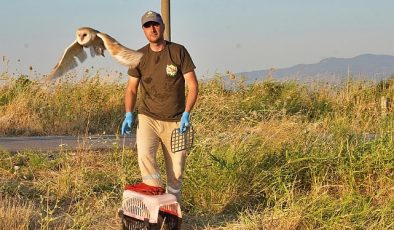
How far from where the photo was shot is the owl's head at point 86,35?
5637 millimetres

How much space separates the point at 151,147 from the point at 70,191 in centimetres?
153

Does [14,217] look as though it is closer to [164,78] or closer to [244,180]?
[164,78]

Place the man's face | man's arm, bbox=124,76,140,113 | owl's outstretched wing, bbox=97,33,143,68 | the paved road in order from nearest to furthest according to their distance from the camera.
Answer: owl's outstretched wing, bbox=97,33,143,68 → the man's face → man's arm, bbox=124,76,140,113 → the paved road

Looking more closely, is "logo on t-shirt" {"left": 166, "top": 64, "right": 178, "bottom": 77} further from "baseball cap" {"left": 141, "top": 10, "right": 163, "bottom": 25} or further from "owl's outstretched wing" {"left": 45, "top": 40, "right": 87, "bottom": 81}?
"owl's outstretched wing" {"left": 45, "top": 40, "right": 87, "bottom": 81}

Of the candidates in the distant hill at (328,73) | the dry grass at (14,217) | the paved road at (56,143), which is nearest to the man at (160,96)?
the dry grass at (14,217)

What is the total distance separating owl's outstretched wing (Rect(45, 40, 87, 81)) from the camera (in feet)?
19.3

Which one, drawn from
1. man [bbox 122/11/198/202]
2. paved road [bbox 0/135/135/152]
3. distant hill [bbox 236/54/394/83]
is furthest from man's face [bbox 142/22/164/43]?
distant hill [bbox 236/54/394/83]

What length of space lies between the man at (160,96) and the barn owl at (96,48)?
0.49 feet

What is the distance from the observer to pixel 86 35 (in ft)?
18.5

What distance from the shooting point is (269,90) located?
1608cm

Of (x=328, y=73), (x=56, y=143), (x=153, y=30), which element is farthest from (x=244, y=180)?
(x=328, y=73)

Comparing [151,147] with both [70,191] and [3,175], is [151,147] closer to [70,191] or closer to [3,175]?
[70,191]

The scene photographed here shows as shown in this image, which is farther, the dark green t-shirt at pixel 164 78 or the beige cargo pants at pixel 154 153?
the beige cargo pants at pixel 154 153

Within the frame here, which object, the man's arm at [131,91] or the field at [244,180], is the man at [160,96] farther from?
the field at [244,180]
